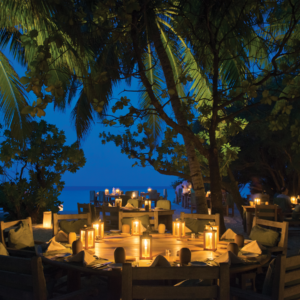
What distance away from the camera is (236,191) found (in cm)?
905

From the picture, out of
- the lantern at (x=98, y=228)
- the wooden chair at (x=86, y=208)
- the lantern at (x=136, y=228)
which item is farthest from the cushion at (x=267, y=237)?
the wooden chair at (x=86, y=208)

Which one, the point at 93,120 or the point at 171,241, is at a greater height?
the point at 93,120

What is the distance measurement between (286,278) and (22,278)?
5.69ft

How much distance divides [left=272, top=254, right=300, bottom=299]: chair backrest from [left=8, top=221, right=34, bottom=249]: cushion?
286cm

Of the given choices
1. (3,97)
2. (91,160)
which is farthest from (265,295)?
(91,160)

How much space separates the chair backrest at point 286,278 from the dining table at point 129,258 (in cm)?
36

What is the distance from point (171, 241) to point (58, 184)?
7.14 metres

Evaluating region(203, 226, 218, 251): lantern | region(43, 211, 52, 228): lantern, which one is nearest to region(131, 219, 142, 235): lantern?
region(203, 226, 218, 251): lantern

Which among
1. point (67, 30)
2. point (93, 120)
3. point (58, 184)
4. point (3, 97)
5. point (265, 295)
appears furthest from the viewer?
point (58, 184)

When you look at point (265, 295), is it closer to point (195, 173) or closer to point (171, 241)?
point (171, 241)

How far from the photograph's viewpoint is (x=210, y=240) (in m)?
3.07

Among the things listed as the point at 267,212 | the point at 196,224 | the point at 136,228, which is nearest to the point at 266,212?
the point at 267,212

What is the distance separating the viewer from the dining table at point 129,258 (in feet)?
7.89

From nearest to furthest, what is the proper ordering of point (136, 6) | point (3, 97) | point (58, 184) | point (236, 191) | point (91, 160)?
point (136, 6)
point (3, 97)
point (236, 191)
point (58, 184)
point (91, 160)
